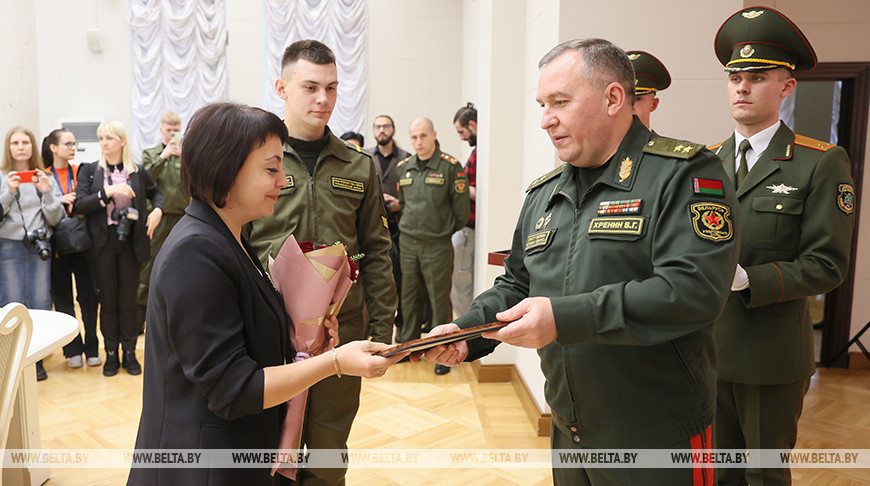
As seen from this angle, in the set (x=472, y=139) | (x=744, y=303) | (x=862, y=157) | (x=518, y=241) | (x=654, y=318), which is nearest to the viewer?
(x=654, y=318)

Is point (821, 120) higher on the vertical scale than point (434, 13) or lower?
lower

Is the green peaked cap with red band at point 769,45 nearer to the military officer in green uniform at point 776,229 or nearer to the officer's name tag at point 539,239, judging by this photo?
the military officer in green uniform at point 776,229

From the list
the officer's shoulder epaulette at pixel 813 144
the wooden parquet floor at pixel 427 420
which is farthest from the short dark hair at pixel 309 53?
the wooden parquet floor at pixel 427 420

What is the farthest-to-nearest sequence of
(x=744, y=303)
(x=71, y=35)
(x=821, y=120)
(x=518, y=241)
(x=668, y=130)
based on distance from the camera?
(x=71, y=35) < (x=821, y=120) < (x=668, y=130) < (x=744, y=303) < (x=518, y=241)

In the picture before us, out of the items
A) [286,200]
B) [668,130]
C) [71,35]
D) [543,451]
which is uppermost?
[71,35]

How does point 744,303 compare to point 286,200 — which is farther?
point 286,200

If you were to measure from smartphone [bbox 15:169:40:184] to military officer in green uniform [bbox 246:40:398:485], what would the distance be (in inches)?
121

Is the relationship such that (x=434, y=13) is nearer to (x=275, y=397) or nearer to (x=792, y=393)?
(x=792, y=393)

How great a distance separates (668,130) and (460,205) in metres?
2.05

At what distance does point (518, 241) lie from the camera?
6.07ft

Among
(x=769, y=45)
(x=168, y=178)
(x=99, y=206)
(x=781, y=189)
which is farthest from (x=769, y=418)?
(x=168, y=178)

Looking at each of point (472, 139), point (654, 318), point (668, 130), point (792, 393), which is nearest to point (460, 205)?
point (472, 139)

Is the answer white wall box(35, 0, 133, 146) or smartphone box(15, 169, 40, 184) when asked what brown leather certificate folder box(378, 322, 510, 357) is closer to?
smartphone box(15, 169, 40, 184)

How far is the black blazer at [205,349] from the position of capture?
130 cm
